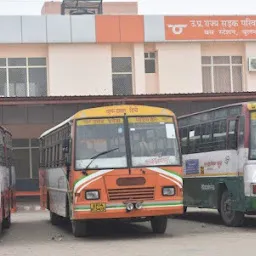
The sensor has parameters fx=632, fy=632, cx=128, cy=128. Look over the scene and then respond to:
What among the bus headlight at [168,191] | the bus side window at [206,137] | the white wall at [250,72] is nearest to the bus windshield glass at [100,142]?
the bus headlight at [168,191]

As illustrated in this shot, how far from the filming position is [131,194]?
44.4 ft

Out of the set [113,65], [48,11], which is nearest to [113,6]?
[48,11]

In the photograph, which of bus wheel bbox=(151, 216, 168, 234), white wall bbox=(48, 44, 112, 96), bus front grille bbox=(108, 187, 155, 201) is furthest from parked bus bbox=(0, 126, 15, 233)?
white wall bbox=(48, 44, 112, 96)

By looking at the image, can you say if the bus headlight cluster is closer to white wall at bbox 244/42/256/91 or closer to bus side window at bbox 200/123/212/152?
bus side window at bbox 200/123/212/152

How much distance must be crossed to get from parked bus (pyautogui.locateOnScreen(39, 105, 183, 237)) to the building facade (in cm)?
2131

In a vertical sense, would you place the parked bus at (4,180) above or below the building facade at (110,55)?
below

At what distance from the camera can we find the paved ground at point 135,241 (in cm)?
1181

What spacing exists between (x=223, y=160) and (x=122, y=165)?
351 centimetres

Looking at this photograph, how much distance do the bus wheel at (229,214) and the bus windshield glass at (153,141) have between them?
→ 2.68 meters

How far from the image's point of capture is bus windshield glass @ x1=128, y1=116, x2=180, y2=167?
1384 centimetres

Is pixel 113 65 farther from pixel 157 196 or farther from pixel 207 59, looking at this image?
pixel 157 196

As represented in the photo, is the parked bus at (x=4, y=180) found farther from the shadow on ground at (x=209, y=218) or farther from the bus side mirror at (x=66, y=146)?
the shadow on ground at (x=209, y=218)

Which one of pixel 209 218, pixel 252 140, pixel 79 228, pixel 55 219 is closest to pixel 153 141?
pixel 252 140

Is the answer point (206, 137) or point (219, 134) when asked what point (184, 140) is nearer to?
point (206, 137)
